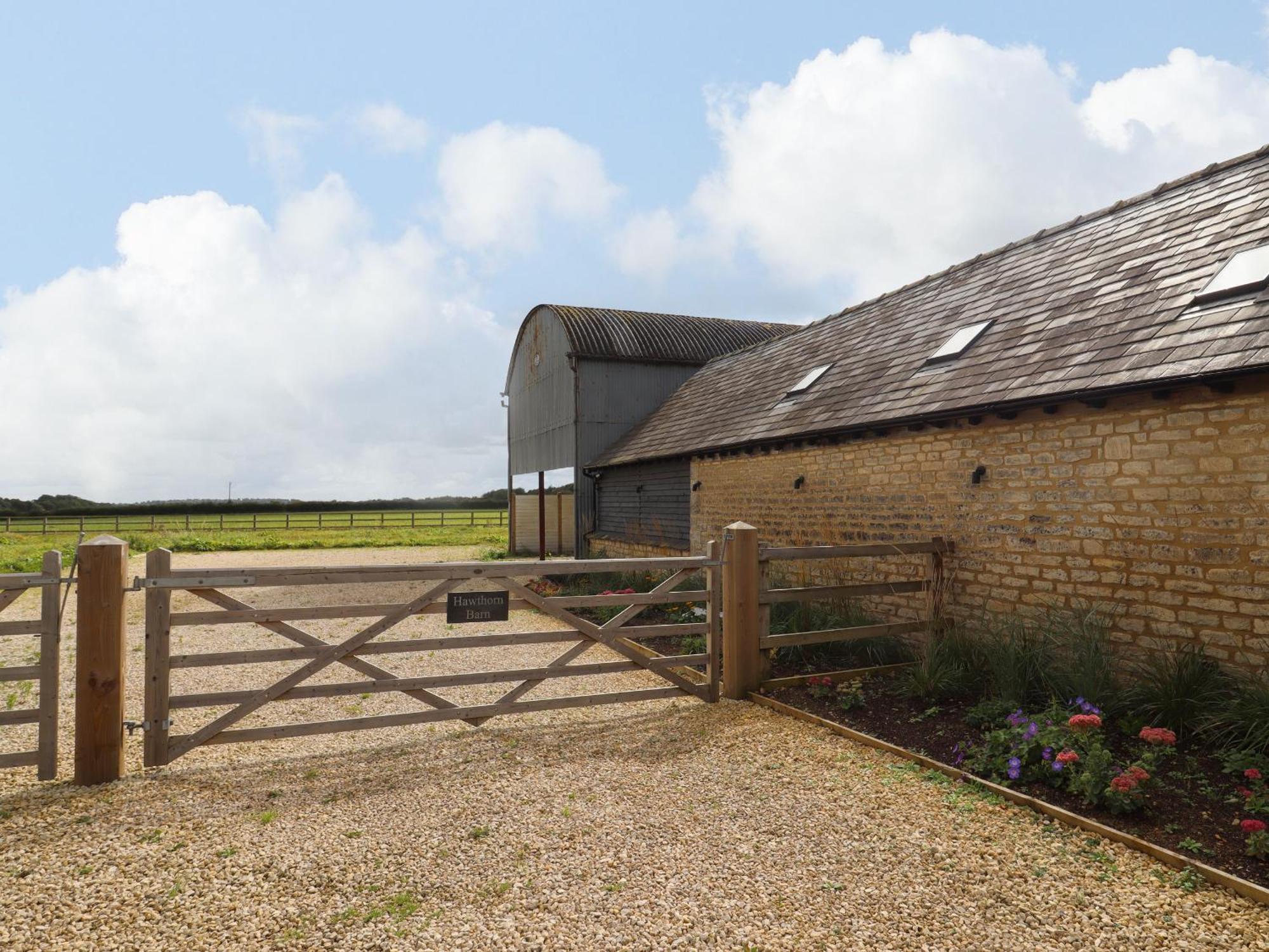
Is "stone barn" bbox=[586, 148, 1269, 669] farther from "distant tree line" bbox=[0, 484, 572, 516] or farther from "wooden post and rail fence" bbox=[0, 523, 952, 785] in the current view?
"distant tree line" bbox=[0, 484, 572, 516]

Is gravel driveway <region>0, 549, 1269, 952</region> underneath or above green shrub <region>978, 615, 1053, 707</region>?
underneath

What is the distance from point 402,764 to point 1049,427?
20.5 ft

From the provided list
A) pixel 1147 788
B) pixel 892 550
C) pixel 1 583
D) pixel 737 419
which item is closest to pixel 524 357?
pixel 737 419

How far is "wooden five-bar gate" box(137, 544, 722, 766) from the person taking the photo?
5055 millimetres

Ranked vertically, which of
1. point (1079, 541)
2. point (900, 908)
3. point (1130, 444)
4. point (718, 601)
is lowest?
point (900, 908)

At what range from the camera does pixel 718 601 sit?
6676 millimetres

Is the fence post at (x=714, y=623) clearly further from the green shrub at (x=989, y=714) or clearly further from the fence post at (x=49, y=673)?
the fence post at (x=49, y=673)

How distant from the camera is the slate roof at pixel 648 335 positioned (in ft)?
65.5

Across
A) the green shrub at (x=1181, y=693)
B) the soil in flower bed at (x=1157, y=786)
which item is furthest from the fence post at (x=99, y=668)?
the green shrub at (x=1181, y=693)

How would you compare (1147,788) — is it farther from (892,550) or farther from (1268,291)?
(1268,291)

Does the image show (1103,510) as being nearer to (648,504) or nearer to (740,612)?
(740,612)

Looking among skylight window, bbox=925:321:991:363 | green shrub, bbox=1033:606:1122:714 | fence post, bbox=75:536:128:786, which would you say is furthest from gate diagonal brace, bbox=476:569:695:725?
skylight window, bbox=925:321:991:363

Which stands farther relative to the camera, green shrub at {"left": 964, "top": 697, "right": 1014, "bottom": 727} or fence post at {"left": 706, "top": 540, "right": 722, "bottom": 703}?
fence post at {"left": 706, "top": 540, "right": 722, "bottom": 703}

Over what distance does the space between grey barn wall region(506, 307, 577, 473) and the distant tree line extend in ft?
82.9
